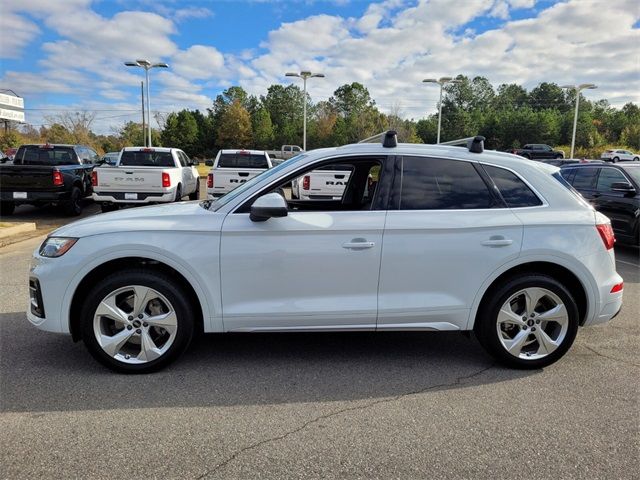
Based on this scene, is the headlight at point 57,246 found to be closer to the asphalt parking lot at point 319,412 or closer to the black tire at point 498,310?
the asphalt parking lot at point 319,412

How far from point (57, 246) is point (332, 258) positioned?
2.09 m

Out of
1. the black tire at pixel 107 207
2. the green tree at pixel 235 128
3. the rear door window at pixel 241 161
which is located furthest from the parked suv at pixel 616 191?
the green tree at pixel 235 128

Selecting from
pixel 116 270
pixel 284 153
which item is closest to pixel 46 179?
pixel 116 270

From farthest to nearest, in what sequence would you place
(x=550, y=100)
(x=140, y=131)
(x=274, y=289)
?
(x=550, y=100) → (x=140, y=131) → (x=274, y=289)

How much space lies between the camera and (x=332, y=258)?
3.59 meters

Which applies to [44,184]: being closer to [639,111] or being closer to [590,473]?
[590,473]

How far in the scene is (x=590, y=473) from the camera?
2.58 m

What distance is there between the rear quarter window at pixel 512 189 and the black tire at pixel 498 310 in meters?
0.59

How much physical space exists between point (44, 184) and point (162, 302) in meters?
9.94

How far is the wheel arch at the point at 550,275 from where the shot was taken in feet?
12.4

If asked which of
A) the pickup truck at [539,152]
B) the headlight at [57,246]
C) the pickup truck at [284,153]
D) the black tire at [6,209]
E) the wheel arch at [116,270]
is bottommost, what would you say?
the black tire at [6,209]

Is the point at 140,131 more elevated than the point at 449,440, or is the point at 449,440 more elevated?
the point at 140,131

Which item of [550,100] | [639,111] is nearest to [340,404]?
[639,111]

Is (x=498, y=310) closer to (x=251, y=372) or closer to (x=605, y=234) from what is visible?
(x=605, y=234)
